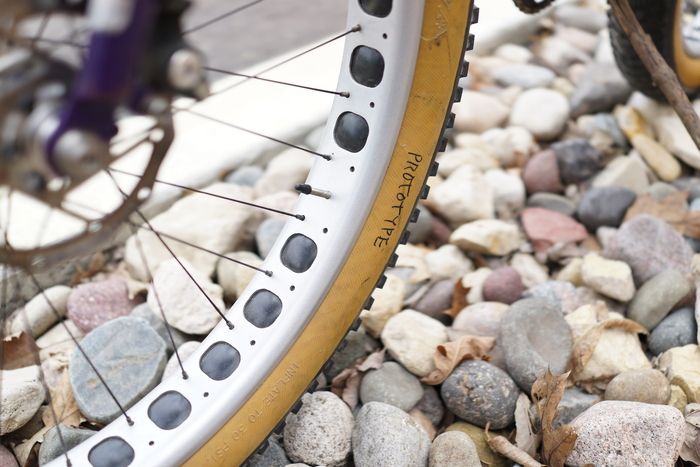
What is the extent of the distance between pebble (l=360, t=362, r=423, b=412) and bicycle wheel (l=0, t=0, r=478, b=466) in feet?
0.63

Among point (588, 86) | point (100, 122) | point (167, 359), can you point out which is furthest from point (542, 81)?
point (100, 122)

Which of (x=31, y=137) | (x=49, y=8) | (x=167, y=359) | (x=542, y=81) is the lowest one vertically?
(x=167, y=359)

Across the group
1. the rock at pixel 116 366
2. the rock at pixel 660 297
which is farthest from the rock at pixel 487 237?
the rock at pixel 116 366

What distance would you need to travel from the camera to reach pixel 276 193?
187 cm

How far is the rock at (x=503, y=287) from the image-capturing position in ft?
5.33

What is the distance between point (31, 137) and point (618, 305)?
1157 millimetres

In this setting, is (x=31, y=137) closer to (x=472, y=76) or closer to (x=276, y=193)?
(x=276, y=193)

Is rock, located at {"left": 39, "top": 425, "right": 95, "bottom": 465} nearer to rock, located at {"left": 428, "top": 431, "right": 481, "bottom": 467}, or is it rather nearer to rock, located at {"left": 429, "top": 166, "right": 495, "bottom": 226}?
rock, located at {"left": 428, "top": 431, "right": 481, "bottom": 467}

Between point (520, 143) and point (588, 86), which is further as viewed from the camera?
point (588, 86)

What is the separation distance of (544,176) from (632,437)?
90 cm

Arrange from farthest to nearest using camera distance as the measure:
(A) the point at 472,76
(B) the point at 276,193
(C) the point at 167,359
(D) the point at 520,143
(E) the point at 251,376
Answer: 1. (A) the point at 472,76
2. (D) the point at 520,143
3. (B) the point at 276,193
4. (C) the point at 167,359
5. (E) the point at 251,376

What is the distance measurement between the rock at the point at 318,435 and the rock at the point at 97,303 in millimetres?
454

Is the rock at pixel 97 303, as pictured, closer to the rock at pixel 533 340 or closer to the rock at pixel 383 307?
the rock at pixel 383 307

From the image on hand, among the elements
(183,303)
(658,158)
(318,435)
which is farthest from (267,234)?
(658,158)
